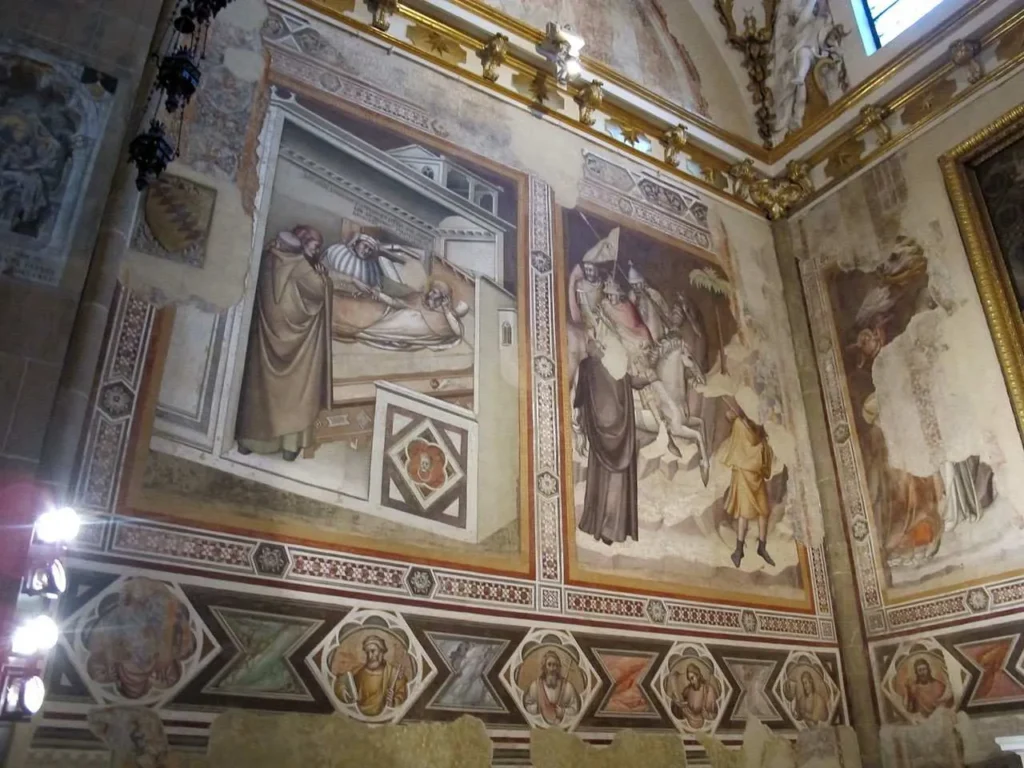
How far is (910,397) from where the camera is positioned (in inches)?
331

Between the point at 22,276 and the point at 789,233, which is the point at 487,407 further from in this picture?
the point at 789,233

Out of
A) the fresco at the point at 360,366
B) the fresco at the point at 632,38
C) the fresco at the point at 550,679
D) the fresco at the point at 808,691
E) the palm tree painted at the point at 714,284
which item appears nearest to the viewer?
the fresco at the point at 360,366

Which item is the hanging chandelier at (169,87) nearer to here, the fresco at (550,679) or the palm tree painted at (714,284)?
the fresco at (550,679)

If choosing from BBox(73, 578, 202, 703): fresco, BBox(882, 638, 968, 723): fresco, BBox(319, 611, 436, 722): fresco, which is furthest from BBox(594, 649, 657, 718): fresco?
BBox(73, 578, 202, 703): fresco

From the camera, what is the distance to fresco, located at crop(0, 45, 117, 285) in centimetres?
463

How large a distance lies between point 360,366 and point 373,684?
2.23m

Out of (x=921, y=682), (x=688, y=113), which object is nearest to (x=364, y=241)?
(x=688, y=113)

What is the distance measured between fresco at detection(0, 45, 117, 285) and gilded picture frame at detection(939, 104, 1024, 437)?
7.46 metres

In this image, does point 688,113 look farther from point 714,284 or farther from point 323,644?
point 323,644

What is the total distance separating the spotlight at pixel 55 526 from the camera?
13.1 ft

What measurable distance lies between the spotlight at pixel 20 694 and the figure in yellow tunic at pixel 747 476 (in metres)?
5.70

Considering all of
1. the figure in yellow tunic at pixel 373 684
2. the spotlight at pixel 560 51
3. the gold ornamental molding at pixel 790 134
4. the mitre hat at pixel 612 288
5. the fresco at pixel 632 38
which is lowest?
the figure in yellow tunic at pixel 373 684

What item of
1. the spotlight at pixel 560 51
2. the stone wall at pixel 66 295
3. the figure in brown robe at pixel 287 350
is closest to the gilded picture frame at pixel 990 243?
the spotlight at pixel 560 51

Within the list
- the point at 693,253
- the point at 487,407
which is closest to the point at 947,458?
the point at 693,253
